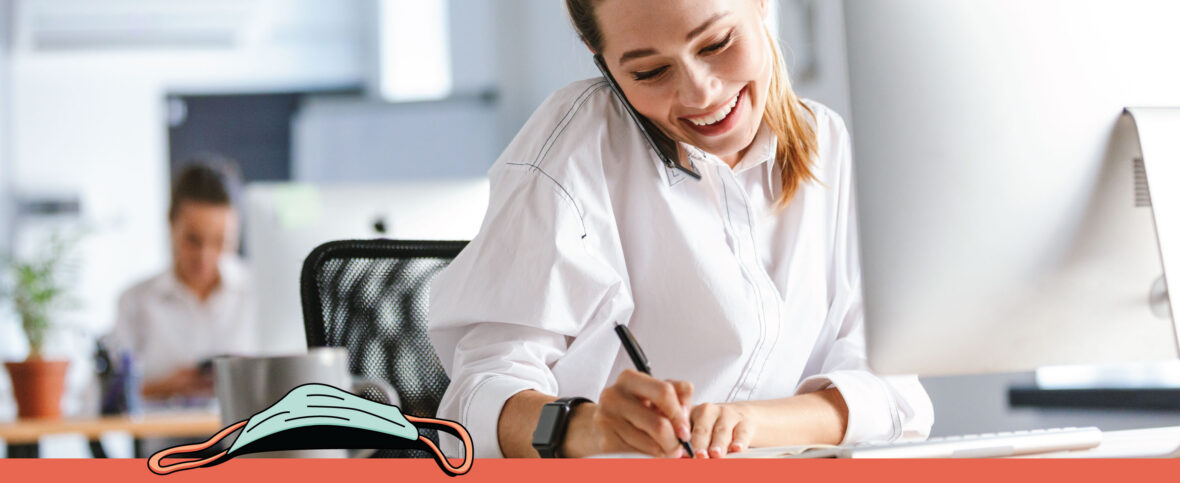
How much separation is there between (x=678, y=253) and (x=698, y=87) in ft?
0.58

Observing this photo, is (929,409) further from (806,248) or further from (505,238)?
(505,238)

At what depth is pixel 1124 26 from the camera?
Answer: 2.48 ft

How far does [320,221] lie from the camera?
1.65 meters

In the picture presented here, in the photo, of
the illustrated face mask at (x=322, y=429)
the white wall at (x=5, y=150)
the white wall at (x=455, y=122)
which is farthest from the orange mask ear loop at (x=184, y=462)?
the white wall at (x=5, y=150)

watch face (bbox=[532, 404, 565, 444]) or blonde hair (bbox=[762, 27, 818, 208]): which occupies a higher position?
blonde hair (bbox=[762, 27, 818, 208])

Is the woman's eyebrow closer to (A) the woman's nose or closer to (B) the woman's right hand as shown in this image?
(A) the woman's nose

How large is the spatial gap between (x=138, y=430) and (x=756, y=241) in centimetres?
168

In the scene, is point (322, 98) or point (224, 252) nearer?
point (224, 252)

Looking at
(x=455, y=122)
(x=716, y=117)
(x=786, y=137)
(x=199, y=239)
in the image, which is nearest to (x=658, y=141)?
(x=716, y=117)

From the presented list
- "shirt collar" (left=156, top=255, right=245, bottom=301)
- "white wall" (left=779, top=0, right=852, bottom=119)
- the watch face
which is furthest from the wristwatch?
"shirt collar" (left=156, top=255, right=245, bottom=301)

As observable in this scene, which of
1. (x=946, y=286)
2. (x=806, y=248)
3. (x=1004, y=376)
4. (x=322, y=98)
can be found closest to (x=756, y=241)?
(x=806, y=248)

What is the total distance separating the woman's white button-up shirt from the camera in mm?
994

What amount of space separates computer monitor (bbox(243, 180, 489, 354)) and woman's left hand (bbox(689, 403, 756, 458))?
757 mm

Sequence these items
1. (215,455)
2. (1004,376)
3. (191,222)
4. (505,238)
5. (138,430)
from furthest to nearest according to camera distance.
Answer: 1. (191,222)
2. (1004,376)
3. (138,430)
4. (505,238)
5. (215,455)
